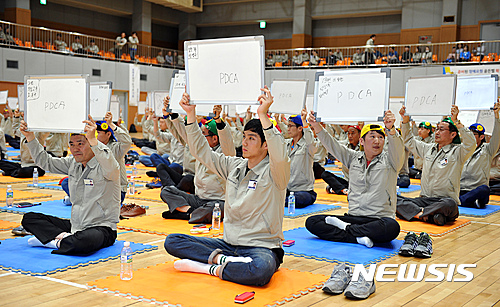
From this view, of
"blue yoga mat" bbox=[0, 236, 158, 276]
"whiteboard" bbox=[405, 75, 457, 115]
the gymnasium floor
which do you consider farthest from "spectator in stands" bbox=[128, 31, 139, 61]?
"blue yoga mat" bbox=[0, 236, 158, 276]

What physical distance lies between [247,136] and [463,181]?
6.90 m

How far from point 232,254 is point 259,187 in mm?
694

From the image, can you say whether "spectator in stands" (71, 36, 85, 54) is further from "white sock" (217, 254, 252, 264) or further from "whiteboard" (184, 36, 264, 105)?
"white sock" (217, 254, 252, 264)

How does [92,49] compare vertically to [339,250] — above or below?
above

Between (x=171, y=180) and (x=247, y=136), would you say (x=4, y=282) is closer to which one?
(x=247, y=136)

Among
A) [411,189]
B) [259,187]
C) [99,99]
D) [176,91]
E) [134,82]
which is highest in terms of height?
[134,82]

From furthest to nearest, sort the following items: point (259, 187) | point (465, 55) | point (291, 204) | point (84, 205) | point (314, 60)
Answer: point (314, 60) → point (465, 55) → point (291, 204) → point (84, 205) → point (259, 187)

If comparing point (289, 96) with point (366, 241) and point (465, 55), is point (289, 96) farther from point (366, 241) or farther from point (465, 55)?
point (465, 55)

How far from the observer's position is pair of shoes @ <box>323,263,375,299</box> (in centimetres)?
438

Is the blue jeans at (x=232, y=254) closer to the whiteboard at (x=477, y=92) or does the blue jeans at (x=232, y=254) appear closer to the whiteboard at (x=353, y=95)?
the whiteboard at (x=353, y=95)

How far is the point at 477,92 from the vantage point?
1059cm

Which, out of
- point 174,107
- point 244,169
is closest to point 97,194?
point 244,169

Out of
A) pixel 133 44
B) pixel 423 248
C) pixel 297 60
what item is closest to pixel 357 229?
pixel 423 248

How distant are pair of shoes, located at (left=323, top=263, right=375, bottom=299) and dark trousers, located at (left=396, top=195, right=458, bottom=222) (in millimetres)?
3600
